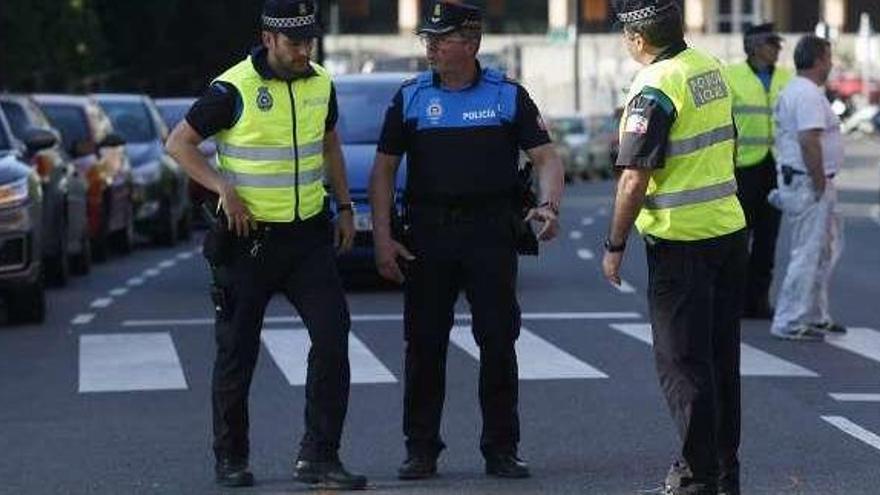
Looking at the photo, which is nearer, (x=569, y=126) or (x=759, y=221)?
(x=759, y=221)

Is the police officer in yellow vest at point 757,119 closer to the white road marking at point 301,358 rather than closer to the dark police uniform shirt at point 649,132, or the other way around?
the white road marking at point 301,358

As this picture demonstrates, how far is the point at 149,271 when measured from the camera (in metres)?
25.0

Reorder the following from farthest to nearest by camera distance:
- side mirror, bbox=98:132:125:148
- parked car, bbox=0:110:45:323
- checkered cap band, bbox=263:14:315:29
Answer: side mirror, bbox=98:132:125:148, parked car, bbox=0:110:45:323, checkered cap band, bbox=263:14:315:29

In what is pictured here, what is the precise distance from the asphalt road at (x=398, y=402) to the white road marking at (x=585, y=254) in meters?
4.95

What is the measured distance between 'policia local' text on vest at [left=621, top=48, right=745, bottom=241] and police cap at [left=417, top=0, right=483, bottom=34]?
1.05 m

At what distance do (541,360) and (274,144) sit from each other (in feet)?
17.3

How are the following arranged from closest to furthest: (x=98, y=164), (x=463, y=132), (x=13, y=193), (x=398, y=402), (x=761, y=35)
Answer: (x=463, y=132)
(x=398, y=402)
(x=761, y=35)
(x=13, y=193)
(x=98, y=164)

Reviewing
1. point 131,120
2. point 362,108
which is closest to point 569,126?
point 131,120

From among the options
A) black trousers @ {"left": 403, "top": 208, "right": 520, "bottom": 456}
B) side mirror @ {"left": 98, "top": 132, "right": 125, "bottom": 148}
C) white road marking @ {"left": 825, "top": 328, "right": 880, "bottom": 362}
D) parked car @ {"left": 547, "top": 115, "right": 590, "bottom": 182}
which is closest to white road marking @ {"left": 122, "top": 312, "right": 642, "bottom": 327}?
white road marking @ {"left": 825, "top": 328, "right": 880, "bottom": 362}

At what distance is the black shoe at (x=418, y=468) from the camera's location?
1045 cm

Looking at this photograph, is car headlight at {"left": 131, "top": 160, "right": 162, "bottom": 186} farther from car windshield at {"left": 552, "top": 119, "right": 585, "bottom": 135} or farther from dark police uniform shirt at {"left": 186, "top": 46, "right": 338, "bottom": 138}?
car windshield at {"left": 552, "top": 119, "right": 585, "bottom": 135}

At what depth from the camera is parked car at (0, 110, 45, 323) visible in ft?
59.0

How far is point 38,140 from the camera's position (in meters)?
20.0

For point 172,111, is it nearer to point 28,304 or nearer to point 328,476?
point 28,304
